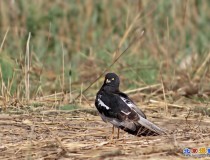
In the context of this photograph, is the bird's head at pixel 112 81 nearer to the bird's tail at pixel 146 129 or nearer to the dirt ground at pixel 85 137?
the dirt ground at pixel 85 137

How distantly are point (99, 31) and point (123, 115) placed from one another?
586 cm

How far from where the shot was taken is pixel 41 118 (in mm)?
6621

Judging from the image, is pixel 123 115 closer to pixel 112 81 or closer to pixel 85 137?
pixel 85 137

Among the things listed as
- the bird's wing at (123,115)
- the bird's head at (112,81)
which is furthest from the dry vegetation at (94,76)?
the bird's head at (112,81)

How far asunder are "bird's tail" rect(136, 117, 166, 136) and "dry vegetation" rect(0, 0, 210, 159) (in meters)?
0.06

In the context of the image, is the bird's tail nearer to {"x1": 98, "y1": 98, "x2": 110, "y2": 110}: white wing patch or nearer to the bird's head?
{"x1": 98, "y1": 98, "x2": 110, "y2": 110}: white wing patch

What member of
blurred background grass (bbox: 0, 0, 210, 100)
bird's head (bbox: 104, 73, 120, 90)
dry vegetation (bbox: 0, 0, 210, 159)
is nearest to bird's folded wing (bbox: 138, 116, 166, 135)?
dry vegetation (bbox: 0, 0, 210, 159)

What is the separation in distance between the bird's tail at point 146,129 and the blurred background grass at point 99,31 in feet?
12.0

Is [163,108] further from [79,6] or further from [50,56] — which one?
[79,6]

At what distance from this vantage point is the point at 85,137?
5984 millimetres

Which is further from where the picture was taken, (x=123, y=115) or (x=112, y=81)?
(x=112, y=81)

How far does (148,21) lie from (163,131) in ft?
16.9

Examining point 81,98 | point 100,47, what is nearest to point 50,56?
point 100,47

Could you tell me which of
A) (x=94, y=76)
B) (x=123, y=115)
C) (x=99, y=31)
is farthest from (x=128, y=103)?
(x=99, y=31)
